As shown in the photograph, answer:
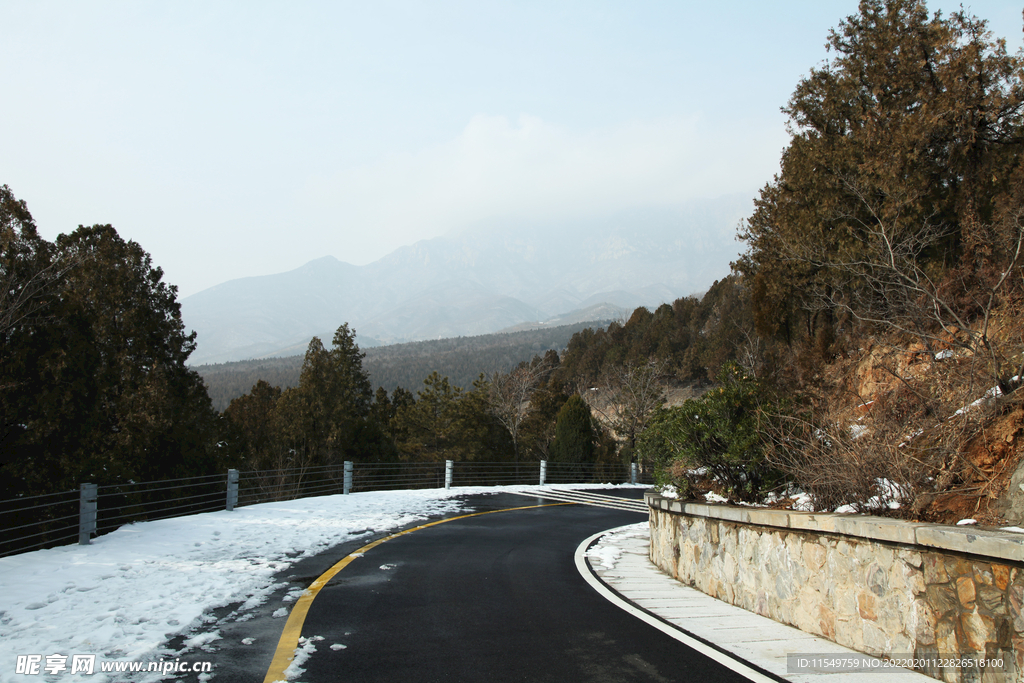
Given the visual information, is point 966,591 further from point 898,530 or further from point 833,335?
point 833,335

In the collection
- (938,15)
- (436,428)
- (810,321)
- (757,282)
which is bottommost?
(436,428)

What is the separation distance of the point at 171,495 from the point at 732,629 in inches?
1080

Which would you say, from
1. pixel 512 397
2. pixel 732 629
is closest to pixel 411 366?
pixel 512 397

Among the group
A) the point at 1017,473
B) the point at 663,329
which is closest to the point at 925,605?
the point at 1017,473

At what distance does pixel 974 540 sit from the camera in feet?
13.7

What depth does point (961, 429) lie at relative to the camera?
227 inches

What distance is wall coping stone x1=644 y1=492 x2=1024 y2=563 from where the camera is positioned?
4043mm

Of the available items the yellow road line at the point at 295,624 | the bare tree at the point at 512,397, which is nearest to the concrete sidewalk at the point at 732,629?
the yellow road line at the point at 295,624

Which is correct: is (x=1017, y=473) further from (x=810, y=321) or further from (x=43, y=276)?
(x=43, y=276)

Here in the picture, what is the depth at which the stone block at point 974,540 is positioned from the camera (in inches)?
155

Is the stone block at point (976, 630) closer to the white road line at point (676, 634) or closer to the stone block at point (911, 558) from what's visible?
the stone block at point (911, 558)

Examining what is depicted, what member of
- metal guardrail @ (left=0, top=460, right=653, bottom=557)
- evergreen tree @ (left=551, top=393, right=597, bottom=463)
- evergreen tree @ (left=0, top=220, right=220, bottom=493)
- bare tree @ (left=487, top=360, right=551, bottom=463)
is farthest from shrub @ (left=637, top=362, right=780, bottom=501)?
bare tree @ (left=487, top=360, right=551, bottom=463)

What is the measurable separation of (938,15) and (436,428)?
119 ft

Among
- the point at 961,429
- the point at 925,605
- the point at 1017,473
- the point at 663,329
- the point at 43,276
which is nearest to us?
the point at 925,605
